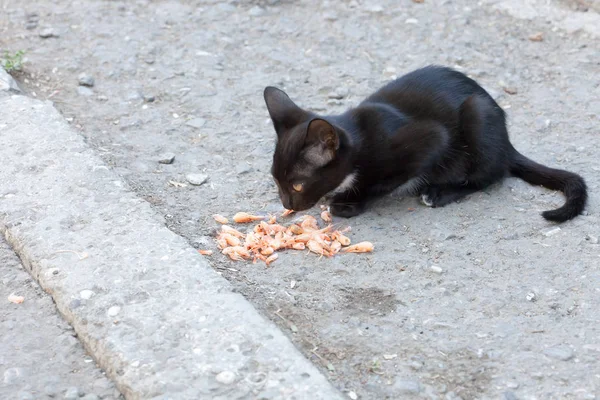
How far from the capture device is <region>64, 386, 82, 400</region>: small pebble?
3.15 metres

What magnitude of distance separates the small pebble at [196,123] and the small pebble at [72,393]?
8.15 ft

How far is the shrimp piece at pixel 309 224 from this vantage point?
14.5 ft

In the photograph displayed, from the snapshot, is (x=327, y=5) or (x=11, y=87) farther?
(x=327, y=5)

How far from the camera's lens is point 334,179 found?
4441 millimetres

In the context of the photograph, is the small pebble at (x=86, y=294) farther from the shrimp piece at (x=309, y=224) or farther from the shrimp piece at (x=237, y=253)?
the shrimp piece at (x=309, y=224)

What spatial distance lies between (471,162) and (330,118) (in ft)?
2.78

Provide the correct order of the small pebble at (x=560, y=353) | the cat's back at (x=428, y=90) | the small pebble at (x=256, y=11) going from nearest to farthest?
1. the small pebble at (x=560, y=353)
2. the cat's back at (x=428, y=90)
3. the small pebble at (x=256, y=11)

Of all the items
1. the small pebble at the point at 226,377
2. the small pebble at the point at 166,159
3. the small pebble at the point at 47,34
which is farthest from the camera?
the small pebble at the point at 47,34

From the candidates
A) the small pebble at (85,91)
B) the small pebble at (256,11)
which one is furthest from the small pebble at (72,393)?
the small pebble at (256,11)

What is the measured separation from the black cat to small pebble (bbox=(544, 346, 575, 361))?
1.07 metres

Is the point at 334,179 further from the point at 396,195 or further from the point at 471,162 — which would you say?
the point at 471,162

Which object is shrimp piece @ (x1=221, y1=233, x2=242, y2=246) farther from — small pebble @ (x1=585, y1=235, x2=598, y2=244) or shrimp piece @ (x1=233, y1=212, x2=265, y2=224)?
small pebble @ (x1=585, y1=235, x2=598, y2=244)

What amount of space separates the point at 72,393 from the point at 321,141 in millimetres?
1770

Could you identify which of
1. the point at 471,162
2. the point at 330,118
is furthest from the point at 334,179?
the point at 471,162
